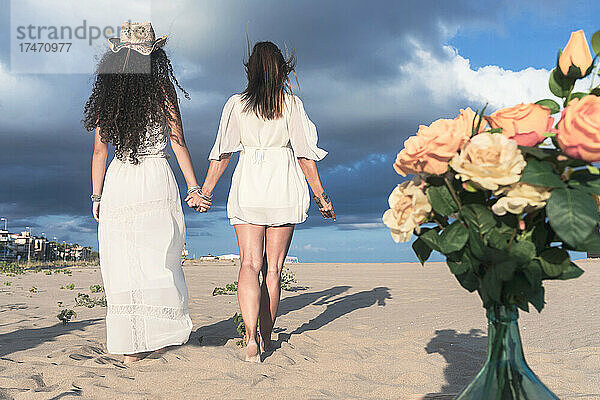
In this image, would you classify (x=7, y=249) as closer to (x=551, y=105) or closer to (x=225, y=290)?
(x=225, y=290)

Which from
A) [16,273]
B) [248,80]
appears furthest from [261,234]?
[16,273]

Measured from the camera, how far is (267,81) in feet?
13.5

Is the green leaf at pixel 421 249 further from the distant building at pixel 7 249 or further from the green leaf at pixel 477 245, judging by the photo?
the distant building at pixel 7 249

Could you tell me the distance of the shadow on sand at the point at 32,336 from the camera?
4.43 m

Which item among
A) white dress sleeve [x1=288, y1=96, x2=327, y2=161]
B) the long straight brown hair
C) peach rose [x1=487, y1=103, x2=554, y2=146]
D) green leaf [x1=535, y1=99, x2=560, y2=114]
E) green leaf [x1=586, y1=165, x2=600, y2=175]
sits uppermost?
the long straight brown hair

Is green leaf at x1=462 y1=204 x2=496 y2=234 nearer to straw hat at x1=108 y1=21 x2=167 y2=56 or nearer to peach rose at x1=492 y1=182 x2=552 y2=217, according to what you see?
peach rose at x1=492 y1=182 x2=552 y2=217

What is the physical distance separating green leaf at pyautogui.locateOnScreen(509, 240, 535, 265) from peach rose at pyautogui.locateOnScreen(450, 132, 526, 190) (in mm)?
155

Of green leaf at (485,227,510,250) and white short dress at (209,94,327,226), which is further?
white short dress at (209,94,327,226)

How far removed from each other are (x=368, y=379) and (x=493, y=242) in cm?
261

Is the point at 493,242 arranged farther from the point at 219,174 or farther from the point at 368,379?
the point at 219,174

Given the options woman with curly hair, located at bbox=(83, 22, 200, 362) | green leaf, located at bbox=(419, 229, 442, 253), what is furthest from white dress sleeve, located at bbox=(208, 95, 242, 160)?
green leaf, located at bbox=(419, 229, 442, 253)

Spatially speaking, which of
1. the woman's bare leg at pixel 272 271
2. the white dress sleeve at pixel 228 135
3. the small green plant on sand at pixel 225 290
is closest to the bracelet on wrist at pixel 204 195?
the white dress sleeve at pixel 228 135

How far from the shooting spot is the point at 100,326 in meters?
5.53

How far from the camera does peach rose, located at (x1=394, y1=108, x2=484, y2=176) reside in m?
1.22
